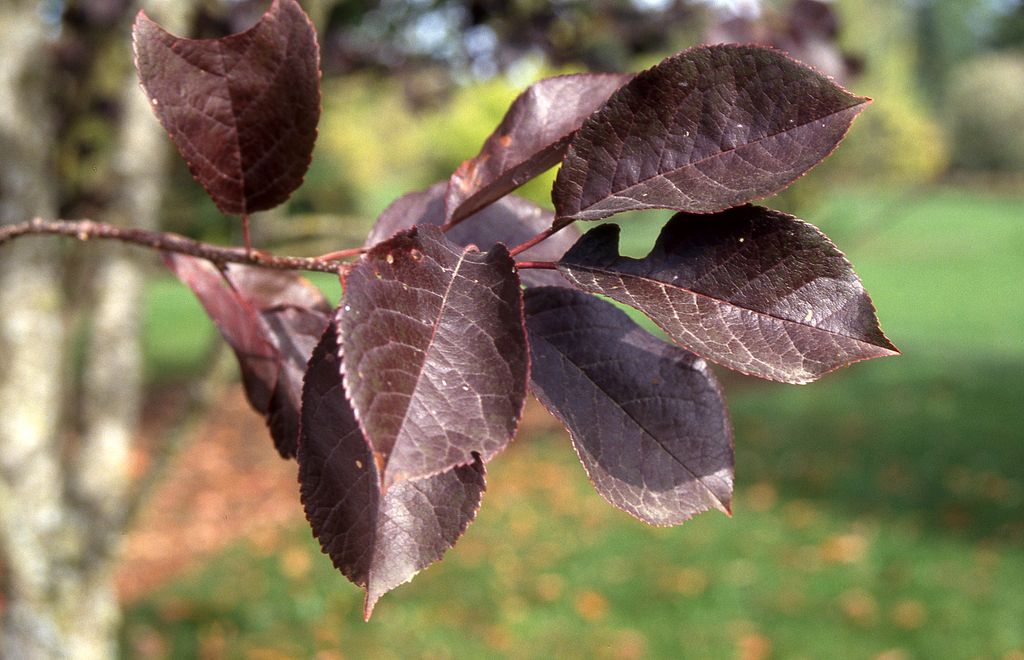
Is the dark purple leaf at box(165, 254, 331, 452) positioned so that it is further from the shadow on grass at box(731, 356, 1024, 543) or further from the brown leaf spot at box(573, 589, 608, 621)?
the shadow on grass at box(731, 356, 1024, 543)

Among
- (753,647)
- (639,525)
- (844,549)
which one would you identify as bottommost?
(639,525)

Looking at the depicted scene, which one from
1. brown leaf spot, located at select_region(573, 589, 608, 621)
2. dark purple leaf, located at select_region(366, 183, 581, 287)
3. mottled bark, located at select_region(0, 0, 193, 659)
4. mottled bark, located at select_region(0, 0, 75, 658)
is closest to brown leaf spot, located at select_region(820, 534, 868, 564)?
brown leaf spot, located at select_region(573, 589, 608, 621)

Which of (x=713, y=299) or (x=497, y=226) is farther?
(x=497, y=226)

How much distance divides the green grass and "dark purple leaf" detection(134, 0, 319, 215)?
270 centimetres

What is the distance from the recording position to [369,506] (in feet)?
1.76

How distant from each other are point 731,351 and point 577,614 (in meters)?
4.12

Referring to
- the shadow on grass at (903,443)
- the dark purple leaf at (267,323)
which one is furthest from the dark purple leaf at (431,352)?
the shadow on grass at (903,443)

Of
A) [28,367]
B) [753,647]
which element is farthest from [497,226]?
[753,647]

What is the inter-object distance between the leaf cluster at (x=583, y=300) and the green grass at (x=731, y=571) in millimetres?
2681

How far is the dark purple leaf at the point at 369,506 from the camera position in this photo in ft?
Answer: 1.74

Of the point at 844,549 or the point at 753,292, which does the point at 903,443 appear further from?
the point at 753,292

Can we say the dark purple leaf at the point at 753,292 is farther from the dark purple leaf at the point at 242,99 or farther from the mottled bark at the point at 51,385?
the mottled bark at the point at 51,385

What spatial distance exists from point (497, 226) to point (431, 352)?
26 cm

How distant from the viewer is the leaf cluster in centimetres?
44
